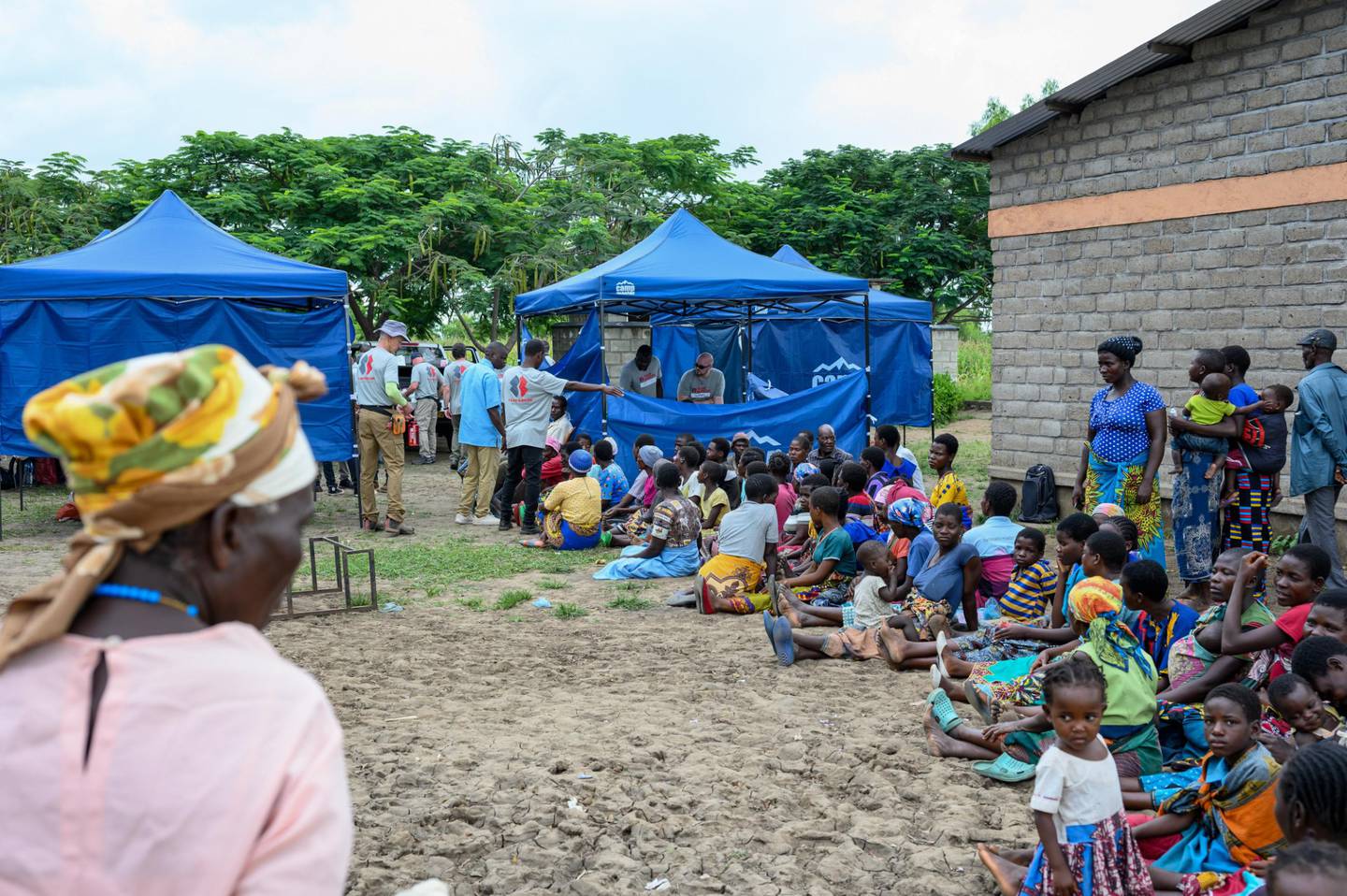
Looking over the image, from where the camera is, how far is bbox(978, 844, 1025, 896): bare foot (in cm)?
Answer: 364

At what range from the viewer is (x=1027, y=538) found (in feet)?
19.4

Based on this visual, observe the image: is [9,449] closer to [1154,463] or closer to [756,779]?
[756,779]

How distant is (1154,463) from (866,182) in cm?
2392

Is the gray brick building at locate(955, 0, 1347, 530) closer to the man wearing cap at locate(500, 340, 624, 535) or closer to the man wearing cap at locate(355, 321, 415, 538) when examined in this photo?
the man wearing cap at locate(500, 340, 624, 535)

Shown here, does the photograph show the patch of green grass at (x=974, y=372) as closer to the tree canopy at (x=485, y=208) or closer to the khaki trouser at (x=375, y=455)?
the tree canopy at (x=485, y=208)

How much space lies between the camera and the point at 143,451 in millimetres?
1340

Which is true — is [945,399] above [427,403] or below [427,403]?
below

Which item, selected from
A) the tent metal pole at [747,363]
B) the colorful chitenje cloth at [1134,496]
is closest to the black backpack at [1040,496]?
the colorful chitenje cloth at [1134,496]

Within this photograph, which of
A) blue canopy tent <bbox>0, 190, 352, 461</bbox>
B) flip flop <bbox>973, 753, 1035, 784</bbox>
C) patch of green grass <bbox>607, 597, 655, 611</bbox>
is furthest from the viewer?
blue canopy tent <bbox>0, 190, 352, 461</bbox>

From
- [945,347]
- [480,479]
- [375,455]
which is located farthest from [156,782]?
[945,347]

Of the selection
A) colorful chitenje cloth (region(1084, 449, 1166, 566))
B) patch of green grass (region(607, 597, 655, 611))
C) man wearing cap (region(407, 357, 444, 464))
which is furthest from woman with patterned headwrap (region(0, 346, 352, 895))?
man wearing cap (region(407, 357, 444, 464))

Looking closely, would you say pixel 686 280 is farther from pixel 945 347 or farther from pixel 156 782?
pixel 945 347

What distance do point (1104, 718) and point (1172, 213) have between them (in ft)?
22.0

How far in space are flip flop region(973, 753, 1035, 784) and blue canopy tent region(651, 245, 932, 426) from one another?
1264 cm
